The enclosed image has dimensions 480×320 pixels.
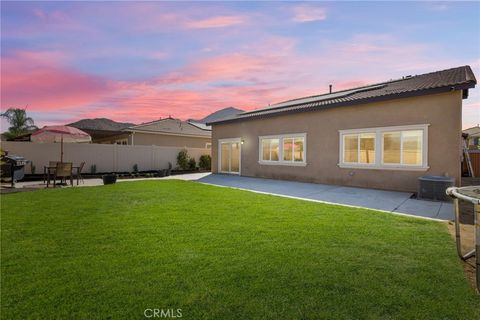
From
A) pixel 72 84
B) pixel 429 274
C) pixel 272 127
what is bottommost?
pixel 429 274

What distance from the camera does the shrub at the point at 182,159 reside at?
2269 centimetres

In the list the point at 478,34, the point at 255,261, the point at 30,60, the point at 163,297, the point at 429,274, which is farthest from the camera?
the point at 30,60

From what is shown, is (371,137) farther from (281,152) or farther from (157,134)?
(157,134)

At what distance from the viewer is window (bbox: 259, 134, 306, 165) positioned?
1491 centimetres

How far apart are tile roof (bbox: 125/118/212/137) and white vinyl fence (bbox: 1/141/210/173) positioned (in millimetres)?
3339

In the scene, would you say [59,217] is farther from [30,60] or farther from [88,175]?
[88,175]

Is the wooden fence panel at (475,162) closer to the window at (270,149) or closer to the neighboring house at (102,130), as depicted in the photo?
the window at (270,149)

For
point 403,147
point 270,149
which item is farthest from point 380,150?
point 270,149

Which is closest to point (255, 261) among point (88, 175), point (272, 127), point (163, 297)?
point (163, 297)

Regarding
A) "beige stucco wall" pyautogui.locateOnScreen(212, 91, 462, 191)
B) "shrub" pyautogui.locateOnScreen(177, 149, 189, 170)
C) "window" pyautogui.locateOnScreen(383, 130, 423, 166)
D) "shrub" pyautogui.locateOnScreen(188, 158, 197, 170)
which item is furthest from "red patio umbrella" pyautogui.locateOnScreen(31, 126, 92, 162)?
"window" pyautogui.locateOnScreen(383, 130, 423, 166)

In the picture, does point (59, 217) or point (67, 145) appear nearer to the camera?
point (59, 217)

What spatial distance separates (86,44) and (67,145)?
9.56 meters

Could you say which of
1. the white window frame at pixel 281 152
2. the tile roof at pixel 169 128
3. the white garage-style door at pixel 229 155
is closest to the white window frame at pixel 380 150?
the white window frame at pixel 281 152

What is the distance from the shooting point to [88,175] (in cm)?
1781
